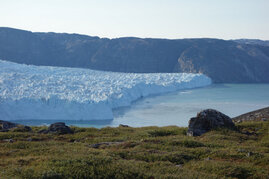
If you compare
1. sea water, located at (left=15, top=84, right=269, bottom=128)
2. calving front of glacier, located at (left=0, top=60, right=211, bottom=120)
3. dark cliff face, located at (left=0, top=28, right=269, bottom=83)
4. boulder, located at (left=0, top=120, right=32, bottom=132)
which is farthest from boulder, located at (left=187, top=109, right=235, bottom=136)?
dark cliff face, located at (left=0, top=28, right=269, bottom=83)

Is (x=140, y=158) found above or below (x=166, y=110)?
above

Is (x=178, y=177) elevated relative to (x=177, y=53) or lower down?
lower down

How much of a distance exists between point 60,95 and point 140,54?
255ft

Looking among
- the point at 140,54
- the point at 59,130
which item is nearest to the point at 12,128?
the point at 59,130

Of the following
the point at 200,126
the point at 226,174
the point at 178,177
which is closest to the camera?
the point at 178,177

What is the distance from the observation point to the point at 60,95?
36.8 m

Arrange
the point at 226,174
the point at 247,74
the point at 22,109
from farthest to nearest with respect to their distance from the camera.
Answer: the point at 247,74 → the point at 22,109 → the point at 226,174

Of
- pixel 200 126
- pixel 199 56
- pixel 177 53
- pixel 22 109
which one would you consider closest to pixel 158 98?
pixel 22 109

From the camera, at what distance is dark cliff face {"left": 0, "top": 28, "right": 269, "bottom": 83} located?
9906 centimetres

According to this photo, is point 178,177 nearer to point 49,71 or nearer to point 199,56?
point 49,71

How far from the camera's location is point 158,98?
54469 mm

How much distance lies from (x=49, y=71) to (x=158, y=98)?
19.8 meters

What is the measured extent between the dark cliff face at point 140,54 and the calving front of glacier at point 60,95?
49779mm

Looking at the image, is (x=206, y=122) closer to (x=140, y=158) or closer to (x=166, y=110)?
(x=140, y=158)
